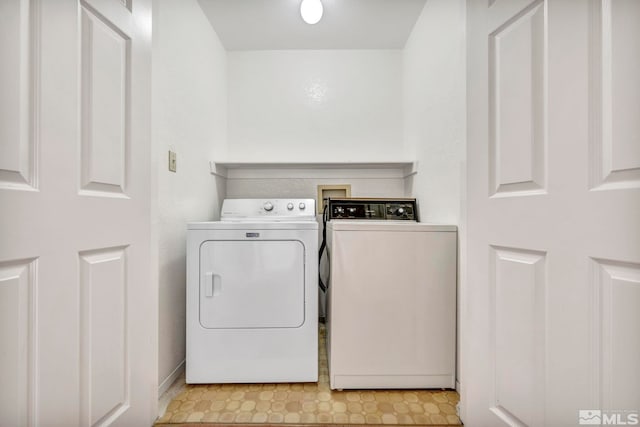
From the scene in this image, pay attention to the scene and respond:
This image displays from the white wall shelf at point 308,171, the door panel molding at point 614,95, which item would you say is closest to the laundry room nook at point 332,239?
the door panel molding at point 614,95

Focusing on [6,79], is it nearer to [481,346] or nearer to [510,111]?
[510,111]

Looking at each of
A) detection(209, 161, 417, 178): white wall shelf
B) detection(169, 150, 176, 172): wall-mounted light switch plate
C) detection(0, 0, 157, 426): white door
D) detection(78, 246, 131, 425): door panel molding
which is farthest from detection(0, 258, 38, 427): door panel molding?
detection(209, 161, 417, 178): white wall shelf

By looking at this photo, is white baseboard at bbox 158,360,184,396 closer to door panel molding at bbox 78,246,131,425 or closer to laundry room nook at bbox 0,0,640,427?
laundry room nook at bbox 0,0,640,427

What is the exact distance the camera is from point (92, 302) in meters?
0.88

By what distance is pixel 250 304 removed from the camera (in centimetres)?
154

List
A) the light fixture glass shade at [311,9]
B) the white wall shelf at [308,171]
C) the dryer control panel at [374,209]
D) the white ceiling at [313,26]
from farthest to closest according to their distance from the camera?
the white wall shelf at [308,171], the dryer control panel at [374,209], the white ceiling at [313,26], the light fixture glass shade at [311,9]

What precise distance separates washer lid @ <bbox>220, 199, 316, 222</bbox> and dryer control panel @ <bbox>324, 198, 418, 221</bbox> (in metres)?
0.21

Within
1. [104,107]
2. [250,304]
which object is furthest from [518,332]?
[104,107]

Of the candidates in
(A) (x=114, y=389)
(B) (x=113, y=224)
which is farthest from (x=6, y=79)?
(A) (x=114, y=389)

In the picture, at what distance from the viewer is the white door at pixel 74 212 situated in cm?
68

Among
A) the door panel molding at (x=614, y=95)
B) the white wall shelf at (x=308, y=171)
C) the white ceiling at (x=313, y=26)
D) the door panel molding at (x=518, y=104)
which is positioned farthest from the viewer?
the white wall shelf at (x=308, y=171)

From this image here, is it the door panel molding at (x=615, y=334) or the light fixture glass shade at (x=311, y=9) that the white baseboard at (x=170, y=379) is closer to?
the door panel molding at (x=615, y=334)

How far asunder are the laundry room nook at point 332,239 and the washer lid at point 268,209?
0.13 ft

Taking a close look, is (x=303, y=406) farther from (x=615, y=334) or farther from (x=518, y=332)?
(x=615, y=334)
